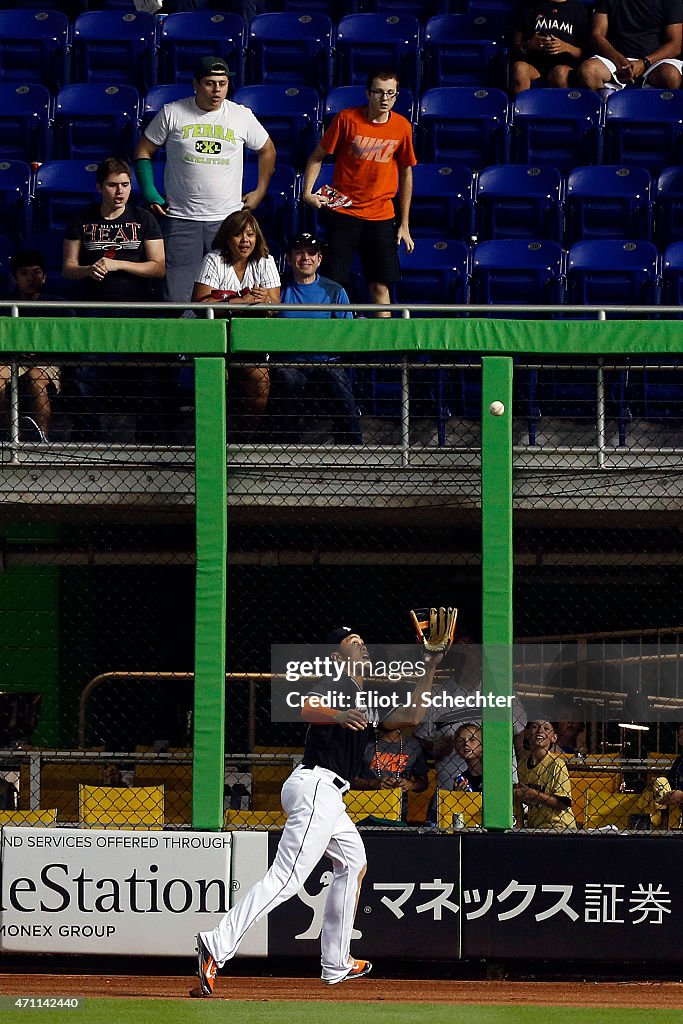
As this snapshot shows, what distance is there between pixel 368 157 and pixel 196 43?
3713 millimetres

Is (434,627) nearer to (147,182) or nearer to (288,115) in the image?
(147,182)

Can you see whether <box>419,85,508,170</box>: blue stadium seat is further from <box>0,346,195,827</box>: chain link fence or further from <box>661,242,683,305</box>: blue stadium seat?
<box>0,346,195,827</box>: chain link fence

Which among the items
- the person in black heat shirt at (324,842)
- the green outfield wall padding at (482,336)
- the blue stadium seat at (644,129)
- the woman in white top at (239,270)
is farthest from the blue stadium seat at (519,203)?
the person in black heat shirt at (324,842)

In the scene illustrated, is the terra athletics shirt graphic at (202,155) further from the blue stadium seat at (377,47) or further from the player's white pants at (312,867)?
the player's white pants at (312,867)

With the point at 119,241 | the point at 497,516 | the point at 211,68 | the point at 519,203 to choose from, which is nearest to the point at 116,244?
the point at 119,241

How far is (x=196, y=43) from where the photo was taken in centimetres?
1289

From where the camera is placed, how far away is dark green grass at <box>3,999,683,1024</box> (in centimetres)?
651

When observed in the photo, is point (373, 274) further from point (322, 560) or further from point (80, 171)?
point (80, 171)

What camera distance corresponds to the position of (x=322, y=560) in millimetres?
10586

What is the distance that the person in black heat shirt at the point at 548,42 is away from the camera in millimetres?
12375

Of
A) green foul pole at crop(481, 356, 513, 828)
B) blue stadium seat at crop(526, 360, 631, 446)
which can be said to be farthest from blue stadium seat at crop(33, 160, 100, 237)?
green foul pole at crop(481, 356, 513, 828)

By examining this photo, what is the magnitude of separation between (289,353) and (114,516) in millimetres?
2413

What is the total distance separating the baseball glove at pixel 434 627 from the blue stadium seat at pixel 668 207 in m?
4.98

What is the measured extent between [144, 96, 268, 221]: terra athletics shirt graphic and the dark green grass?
5.35 metres
